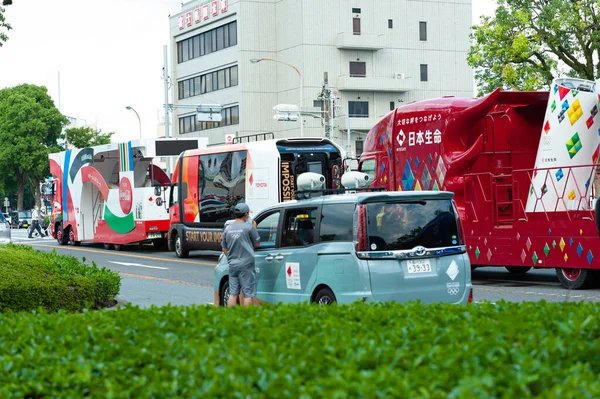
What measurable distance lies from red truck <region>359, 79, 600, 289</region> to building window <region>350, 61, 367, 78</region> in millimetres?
47200

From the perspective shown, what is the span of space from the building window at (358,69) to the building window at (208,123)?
8.57 m

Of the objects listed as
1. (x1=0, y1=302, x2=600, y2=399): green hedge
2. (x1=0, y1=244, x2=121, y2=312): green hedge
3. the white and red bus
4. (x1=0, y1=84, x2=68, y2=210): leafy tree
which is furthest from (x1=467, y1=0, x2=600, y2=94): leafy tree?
(x1=0, y1=84, x2=68, y2=210): leafy tree

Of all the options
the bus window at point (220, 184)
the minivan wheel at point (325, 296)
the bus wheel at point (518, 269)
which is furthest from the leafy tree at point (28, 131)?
the minivan wheel at point (325, 296)

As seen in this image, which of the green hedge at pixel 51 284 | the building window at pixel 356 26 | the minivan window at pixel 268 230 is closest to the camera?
the minivan window at pixel 268 230

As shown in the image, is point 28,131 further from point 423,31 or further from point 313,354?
point 313,354

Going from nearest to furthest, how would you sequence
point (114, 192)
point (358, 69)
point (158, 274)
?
point (158, 274)
point (114, 192)
point (358, 69)

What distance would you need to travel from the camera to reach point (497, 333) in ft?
17.9

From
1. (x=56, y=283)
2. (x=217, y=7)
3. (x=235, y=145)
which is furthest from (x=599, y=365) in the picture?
(x=217, y=7)

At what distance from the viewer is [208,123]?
239 ft

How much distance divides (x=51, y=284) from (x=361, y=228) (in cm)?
537

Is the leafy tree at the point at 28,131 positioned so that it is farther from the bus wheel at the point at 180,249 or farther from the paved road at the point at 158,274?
the bus wheel at the point at 180,249

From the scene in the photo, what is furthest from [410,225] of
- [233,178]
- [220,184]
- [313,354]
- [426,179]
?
[220,184]

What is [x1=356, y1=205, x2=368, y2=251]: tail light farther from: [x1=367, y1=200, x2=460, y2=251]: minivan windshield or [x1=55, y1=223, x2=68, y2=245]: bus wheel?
[x1=55, y1=223, x2=68, y2=245]: bus wheel

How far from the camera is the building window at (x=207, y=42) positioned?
68.6 m
